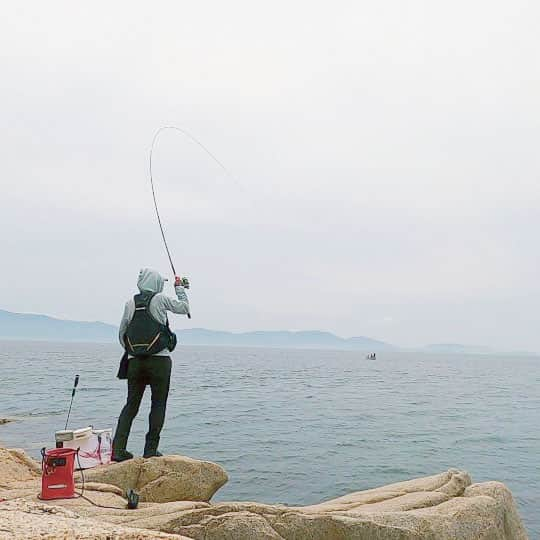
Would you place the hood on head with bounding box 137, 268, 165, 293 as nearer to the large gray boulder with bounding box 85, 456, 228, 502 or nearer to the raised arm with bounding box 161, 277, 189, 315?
the raised arm with bounding box 161, 277, 189, 315

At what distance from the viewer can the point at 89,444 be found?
7.54 m

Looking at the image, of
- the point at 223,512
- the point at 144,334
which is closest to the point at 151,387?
the point at 144,334

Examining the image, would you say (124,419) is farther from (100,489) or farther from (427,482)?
(427,482)

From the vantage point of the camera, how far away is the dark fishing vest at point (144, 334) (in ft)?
22.9

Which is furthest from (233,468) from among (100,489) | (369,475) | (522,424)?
(522,424)

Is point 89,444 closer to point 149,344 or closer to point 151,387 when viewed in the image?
point 151,387

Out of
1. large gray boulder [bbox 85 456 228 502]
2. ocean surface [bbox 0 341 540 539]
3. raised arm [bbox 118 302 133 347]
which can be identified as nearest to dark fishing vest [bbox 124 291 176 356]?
raised arm [bbox 118 302 133 347]

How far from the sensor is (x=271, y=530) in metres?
4.55

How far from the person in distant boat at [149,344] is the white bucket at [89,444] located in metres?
0.35

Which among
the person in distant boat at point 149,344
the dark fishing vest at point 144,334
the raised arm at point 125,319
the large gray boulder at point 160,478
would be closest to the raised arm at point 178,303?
the person in distant boat at point 149,344

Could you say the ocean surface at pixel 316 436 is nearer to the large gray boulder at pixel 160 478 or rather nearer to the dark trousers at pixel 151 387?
the large gray boulder at pixel 160 478

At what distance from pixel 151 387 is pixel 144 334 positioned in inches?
28.0

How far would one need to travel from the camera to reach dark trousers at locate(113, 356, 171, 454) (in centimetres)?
711

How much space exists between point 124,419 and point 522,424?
21.2 metres
